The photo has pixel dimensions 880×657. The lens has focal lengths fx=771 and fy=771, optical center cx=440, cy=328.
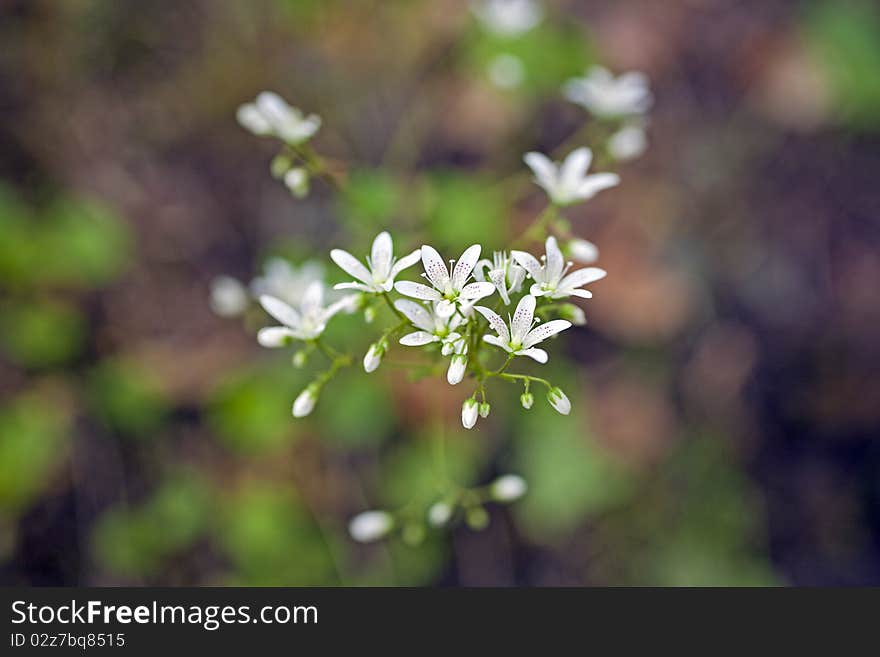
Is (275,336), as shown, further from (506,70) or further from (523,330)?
(506,70)

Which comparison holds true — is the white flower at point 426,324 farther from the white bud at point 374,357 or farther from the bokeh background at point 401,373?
the bokeh background at point 401,373

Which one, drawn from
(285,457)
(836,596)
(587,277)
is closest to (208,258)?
(285,457)

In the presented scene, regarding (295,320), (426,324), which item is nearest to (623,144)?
(426,324)

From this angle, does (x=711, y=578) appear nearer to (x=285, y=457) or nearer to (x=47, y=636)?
(x=285, y=457)

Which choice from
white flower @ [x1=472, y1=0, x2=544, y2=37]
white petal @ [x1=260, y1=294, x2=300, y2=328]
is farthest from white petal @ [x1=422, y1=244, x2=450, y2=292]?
white flower @ [x1=472, y1=0, x2=544, y2=37]

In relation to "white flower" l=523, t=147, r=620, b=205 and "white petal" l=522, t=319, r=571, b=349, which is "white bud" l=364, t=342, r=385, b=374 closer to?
"white petal" l=522, t=319, r=571, b=349

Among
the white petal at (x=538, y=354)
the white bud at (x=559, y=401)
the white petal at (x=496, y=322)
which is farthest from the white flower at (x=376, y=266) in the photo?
the white bud at (x=559, y=401)

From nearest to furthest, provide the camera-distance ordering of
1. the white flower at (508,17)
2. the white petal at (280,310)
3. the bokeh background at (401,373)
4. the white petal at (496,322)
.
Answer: the white petal at (496,322), the white petal at (280,310), the white flower at (508,17), the bokeh background at (401,373)
